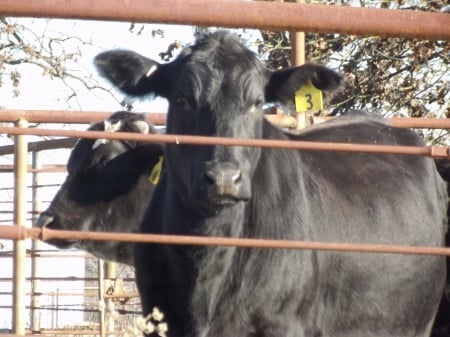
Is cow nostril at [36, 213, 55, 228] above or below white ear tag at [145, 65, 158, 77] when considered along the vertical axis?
below

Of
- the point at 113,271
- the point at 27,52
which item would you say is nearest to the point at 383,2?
the point at 113,271

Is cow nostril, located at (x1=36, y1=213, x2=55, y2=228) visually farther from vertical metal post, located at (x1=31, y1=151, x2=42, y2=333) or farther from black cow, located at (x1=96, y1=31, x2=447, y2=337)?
black cow, located at (x1=96, y1=31, x2=447, y2=337)

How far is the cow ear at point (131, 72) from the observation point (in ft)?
18.9

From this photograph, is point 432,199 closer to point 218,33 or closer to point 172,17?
point 218,33

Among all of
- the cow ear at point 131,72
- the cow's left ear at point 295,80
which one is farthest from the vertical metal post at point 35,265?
the cow's left ear at point 295,80

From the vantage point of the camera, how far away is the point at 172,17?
3566 mm

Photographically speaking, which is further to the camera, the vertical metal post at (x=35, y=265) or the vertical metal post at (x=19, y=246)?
the vertical metal post at (x=35, y=265)

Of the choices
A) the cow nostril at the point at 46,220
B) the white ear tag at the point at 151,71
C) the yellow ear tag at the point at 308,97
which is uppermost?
the white ear tag at the point at 151,71

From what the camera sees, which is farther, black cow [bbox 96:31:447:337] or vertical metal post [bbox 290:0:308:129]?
vertical metal post [bbox 290:0:308:129]

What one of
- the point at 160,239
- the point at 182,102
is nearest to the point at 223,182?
the point at 182,102

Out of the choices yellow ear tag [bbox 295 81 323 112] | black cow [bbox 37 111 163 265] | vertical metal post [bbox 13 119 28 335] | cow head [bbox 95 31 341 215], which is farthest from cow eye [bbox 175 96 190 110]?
black cow [bbox 37 111 163 265]

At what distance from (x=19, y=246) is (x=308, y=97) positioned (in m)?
2.73

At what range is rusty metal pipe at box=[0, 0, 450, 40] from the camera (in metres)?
3.51

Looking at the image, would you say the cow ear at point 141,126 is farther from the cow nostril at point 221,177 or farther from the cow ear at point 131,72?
the cow nostril at point 221,177
